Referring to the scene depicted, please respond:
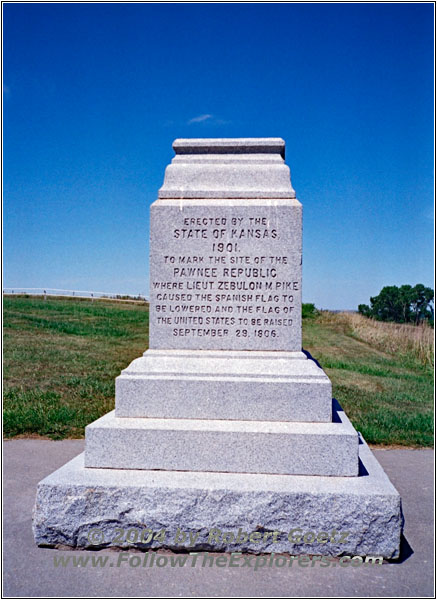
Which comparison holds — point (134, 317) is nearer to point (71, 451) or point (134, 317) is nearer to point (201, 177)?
point (71, 451)

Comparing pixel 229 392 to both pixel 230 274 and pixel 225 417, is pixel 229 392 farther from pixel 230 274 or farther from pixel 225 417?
pixel 230 274

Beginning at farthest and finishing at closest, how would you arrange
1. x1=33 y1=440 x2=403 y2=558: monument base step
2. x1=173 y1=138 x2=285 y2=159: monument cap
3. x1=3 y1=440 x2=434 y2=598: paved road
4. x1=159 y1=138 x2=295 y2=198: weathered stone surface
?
1. x1=173 y1=138 x2=285 y2=159: monument cap
2. x1=159 y1=138 x2=295 y2=198: weathered stone surface
3. x1=33 y1=440 x2=403 y2=558: monument base step
4. x1=3 y1=440 x2=434 y2=598: paved road

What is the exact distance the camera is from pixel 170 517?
3.62 m

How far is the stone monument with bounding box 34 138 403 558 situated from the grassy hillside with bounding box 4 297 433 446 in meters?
2.95

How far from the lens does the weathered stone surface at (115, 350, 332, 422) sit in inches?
165

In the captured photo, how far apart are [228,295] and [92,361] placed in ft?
25.6

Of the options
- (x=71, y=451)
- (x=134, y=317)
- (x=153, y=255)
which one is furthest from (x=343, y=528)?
(x=134, y=317)

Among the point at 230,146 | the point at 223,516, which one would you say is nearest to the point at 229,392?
the point at 223,516

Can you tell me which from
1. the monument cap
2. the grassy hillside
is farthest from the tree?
the monument cap

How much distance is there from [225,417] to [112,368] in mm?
7135

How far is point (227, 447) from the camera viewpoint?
396 cm

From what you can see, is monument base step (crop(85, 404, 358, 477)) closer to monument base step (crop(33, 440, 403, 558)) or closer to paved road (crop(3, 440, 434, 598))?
monument base step (crop(33, 440, 403, 558))

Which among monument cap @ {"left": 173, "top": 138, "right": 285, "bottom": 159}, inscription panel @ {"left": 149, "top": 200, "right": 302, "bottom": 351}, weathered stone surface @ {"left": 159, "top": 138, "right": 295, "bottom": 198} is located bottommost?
inscription panel @ {"left": 149, "top": 200, "right": 302, "bottom": 351}

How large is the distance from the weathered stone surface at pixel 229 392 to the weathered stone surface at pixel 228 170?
159cm
